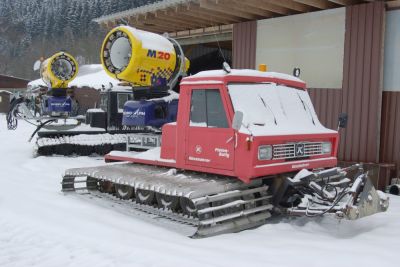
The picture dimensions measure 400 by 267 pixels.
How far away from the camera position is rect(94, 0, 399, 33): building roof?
1001 centimetres

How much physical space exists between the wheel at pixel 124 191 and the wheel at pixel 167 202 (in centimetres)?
73

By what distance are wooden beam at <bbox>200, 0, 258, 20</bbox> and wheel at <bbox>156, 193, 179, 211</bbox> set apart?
5.38 meters

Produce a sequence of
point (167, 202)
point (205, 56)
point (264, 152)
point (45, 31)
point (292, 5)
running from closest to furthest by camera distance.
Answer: point (264, 152)
point (167, 202)
point (292, 5)
point (205, 56)
point (45, 31)

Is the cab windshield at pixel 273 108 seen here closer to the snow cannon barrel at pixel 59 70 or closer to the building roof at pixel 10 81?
the snow cannon barrel at pixel 59 70

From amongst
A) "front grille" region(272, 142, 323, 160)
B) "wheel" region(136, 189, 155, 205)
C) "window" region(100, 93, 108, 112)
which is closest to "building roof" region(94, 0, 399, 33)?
"window" region(100, 93, 108, 112)

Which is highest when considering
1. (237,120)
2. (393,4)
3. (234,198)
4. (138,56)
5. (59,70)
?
(393,4)

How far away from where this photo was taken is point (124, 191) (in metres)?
7.42

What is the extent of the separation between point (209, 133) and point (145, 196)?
4.95ft

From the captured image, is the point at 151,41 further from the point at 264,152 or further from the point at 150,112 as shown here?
the point at 264,152

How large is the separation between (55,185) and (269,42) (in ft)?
20.6

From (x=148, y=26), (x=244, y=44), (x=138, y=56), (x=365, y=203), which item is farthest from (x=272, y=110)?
(x=148, y=26)

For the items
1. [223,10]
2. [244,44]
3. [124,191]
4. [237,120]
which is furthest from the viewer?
[244,44]

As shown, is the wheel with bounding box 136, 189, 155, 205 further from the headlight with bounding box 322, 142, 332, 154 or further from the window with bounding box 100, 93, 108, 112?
the window with bounding box 100, 93, 108, 112

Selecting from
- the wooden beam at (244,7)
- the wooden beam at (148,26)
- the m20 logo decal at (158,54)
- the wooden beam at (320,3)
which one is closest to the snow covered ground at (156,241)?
the m20 logo decal at (158,54)
